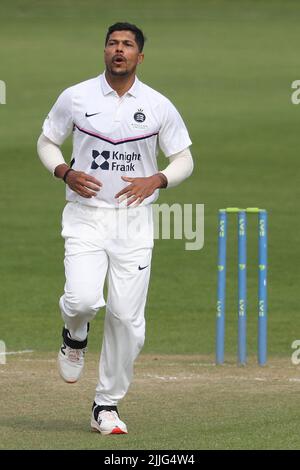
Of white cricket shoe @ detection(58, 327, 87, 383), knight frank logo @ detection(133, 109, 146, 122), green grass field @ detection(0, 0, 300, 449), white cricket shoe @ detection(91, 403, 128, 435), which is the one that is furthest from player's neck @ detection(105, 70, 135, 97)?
green grass field @ detection(0, 0, 300, 449)

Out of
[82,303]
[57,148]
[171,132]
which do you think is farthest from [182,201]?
[82,303]

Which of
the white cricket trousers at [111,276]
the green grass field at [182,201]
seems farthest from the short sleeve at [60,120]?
the green grass field at [182,201]

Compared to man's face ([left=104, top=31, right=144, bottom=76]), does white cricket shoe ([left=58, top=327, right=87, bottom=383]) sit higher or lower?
lower

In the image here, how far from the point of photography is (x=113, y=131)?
925 centimetres

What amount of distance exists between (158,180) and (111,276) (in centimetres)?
64

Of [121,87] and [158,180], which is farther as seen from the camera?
[121,87]

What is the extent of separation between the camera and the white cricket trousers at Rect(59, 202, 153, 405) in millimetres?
9133

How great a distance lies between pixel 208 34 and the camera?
45031 millimetres

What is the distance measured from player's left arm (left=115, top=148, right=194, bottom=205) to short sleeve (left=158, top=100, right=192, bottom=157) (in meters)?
0.07

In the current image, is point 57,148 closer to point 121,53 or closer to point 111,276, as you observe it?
point 121,53

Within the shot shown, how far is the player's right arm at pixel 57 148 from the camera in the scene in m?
9.14

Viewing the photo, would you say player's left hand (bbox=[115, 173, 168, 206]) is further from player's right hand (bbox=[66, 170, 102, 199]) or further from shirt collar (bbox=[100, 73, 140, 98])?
shirt collar (bbox=[100, 73, 140, 98])

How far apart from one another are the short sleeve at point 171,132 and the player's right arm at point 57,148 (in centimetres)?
54
